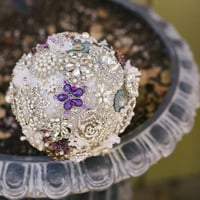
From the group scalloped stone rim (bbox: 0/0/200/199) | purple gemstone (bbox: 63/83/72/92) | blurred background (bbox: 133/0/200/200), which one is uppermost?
purple gemstone (bbox: 63/83/72/92)

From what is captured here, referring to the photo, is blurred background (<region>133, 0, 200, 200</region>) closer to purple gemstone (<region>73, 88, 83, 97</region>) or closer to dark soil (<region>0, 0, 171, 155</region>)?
dark soil (<region>0, 0, 171, 155</region>)

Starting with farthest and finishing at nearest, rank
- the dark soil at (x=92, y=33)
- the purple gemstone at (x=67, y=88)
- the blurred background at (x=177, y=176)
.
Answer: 1. the blurred background at (x=177, y=176)
2. the dark soil at (x=92, y=33)
3. the purple gemstone at (x=67, y=88)

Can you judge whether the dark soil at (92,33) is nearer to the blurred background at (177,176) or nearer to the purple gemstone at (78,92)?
the purple gemstone at (78,92)

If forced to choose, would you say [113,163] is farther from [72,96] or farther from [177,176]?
[177,176]

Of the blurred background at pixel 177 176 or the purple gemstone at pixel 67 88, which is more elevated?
the purple gemstone at pixel 67 88

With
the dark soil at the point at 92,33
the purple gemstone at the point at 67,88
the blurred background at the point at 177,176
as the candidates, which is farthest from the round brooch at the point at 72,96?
the blurred background at the point at 177,176

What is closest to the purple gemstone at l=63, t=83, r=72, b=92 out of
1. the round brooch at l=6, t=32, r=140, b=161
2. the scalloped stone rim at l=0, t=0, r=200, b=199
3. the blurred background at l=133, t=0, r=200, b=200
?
the round brooch at l=6, t=32, r=140, b=161

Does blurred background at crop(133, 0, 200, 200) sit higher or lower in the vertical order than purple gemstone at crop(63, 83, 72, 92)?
lower

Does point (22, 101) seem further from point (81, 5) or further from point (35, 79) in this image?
point (81, 5)
